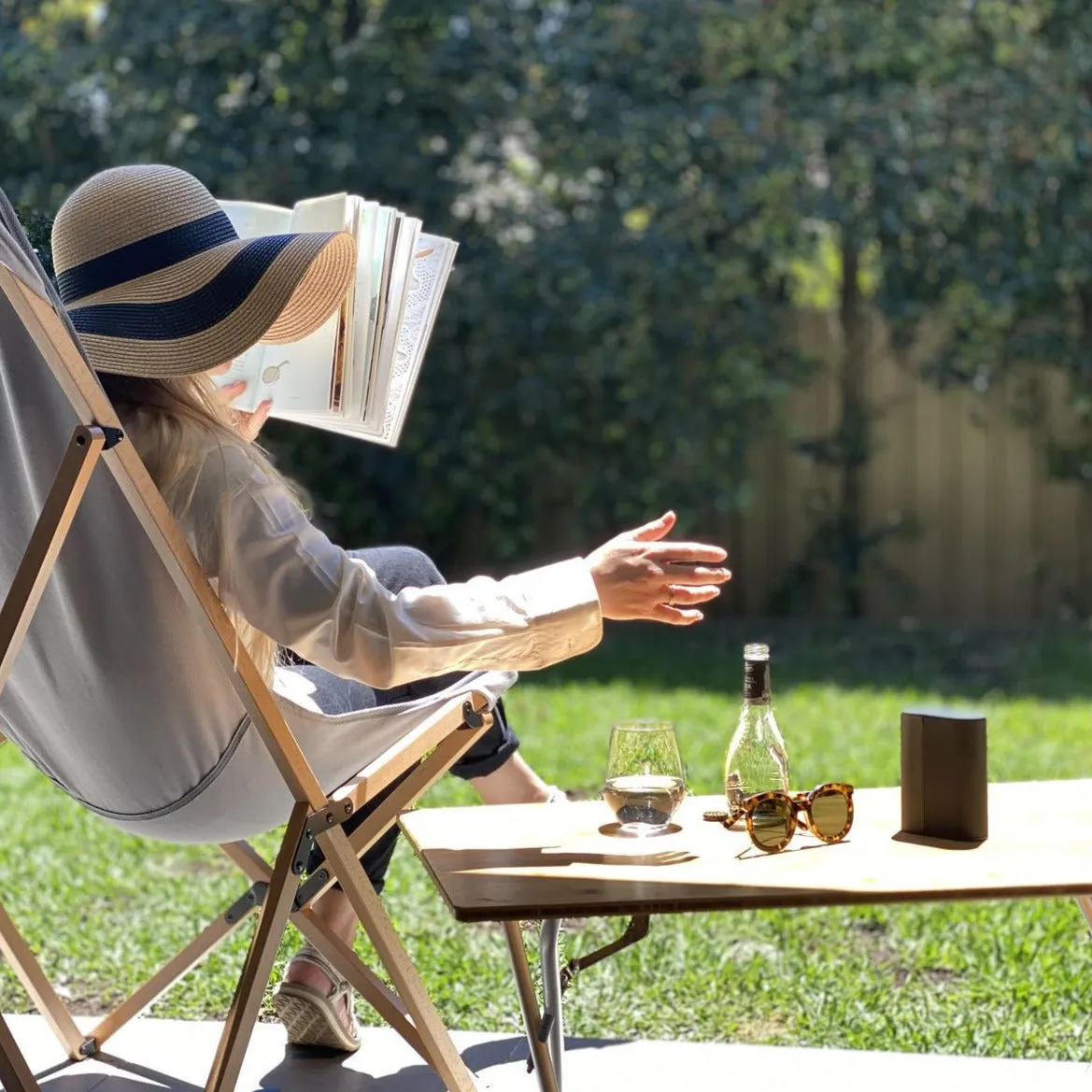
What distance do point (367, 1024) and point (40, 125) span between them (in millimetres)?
5416

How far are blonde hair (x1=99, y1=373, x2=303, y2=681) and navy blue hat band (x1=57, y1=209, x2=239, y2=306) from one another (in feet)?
0.35

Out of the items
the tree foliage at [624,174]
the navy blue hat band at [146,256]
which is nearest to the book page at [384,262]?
the navy blue hat band at [146,256]

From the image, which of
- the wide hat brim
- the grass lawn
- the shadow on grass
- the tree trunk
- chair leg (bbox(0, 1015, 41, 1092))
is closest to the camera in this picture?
chair leg (bbox(0, 1015, 41, 1092))

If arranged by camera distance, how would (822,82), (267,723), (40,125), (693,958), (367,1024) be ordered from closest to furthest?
(267,723) → (367,1024) → (693,958) → (822,82) → (40,125)

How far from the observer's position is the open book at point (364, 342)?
212cm

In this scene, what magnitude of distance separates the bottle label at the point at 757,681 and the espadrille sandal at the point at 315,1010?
2.63 feet

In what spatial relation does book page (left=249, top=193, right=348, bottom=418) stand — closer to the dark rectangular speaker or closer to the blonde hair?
the blonde hair

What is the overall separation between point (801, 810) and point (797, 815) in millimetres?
20

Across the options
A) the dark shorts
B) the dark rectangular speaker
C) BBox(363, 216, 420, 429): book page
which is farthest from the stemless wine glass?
BBox(363, 216, 420, 429): book page

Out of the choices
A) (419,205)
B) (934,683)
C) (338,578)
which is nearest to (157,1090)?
(338,578)

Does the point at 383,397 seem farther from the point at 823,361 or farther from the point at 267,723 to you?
the point at 823,361

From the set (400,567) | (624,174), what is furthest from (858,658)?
(400,567)

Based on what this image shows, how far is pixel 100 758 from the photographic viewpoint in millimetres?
1922

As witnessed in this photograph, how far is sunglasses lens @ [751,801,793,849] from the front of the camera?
170 cm
